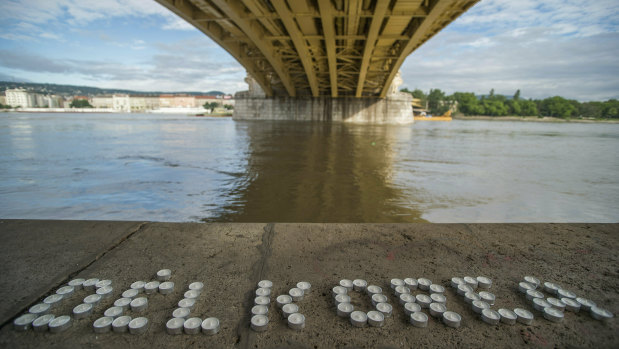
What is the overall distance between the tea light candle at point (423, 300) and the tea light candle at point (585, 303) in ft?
2.68

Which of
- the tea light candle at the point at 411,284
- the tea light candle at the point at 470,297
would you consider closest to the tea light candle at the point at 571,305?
the tea light candle at the point at 470,297

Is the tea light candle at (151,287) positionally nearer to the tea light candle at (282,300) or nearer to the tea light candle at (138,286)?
the tea light candle at (138,286)

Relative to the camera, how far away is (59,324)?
1.47 metres

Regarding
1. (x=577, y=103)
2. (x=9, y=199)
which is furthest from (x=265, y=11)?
(x=577, y=103)

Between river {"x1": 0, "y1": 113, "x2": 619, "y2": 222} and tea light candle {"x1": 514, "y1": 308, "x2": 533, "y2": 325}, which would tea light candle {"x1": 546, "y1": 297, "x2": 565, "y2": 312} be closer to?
tea light candle {"x1": 514, "y1": 308, "x2": 533, "y2": 325}

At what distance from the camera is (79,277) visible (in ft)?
6.25

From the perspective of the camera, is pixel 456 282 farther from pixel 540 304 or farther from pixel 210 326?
pixel 210 326

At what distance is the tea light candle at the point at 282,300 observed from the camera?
5.50 feet

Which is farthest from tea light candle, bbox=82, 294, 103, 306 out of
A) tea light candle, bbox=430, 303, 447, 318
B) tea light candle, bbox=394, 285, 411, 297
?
tea light candle, bbox=430, 303, 447, 318

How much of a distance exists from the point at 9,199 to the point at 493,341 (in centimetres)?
764

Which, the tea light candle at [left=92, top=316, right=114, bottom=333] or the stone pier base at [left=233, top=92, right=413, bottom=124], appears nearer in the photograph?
the tea light candle at [left=92, top=316, right=114, bottom=333]

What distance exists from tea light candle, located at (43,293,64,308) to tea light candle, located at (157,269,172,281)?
18.9 inches

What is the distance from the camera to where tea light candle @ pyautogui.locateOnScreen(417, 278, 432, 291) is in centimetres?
188

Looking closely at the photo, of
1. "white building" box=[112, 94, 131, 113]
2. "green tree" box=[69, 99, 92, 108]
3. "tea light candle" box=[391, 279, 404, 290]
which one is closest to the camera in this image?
"tea light candle" box=[391, 279, 404, 290]
